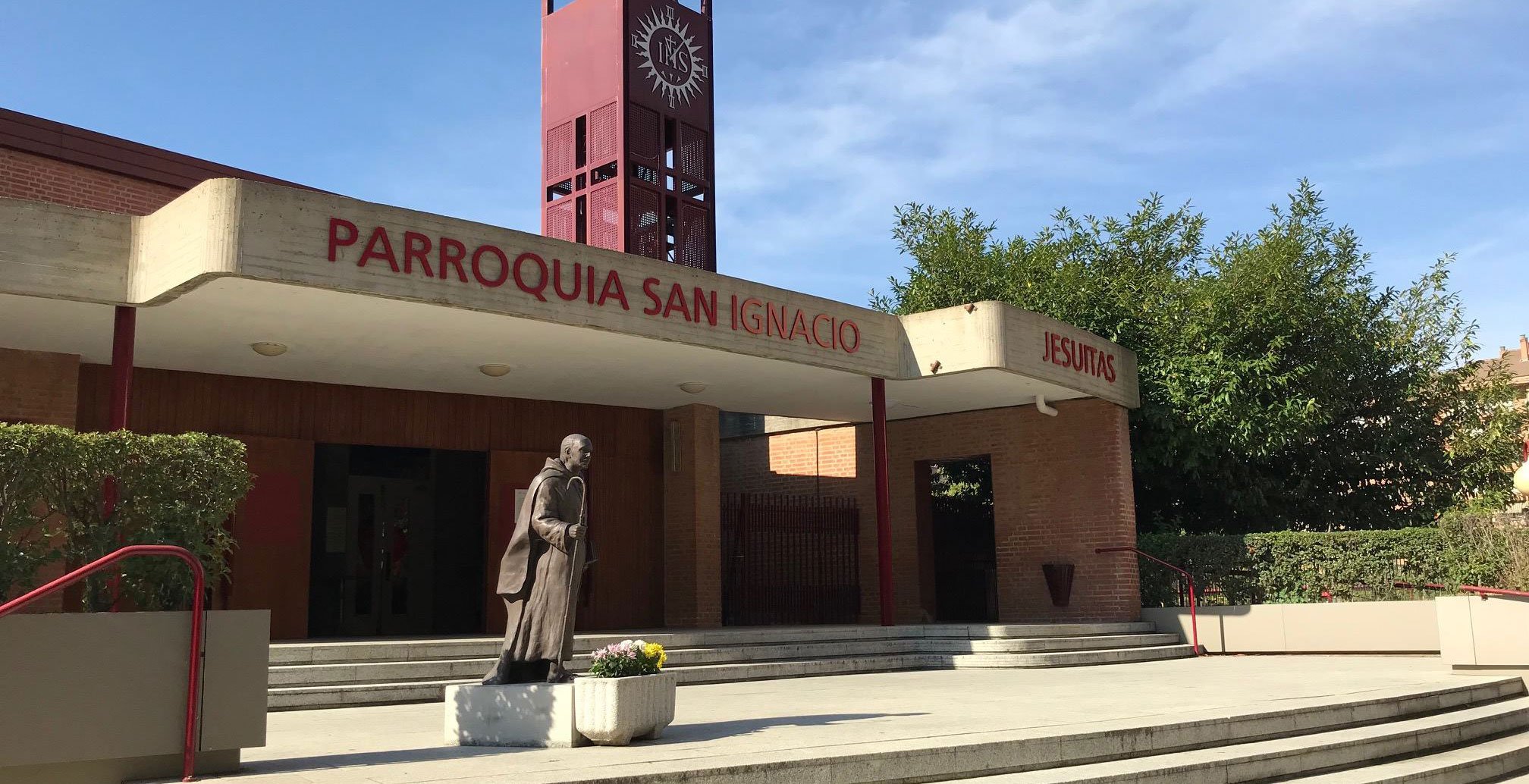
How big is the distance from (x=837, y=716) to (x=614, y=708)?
2116mm

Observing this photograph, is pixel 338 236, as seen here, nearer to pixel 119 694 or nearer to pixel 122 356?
pixel 122 356

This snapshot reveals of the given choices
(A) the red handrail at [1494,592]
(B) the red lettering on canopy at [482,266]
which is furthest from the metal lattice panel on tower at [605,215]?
(A) the red handrail at [1494,592]

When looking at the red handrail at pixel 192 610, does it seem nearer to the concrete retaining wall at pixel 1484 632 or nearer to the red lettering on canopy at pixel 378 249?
the red lettering on canopy at pixel 378 249

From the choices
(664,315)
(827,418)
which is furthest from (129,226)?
(827,418)

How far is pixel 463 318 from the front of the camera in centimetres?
1091

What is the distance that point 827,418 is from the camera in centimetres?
1839

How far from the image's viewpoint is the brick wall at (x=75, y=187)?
12.0 metres

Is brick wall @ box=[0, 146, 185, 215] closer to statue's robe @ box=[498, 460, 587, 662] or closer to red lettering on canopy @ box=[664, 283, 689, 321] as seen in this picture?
red lettering on canopy @ box=[664, 283, 689, 321]

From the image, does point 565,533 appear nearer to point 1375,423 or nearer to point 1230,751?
point 1230,751

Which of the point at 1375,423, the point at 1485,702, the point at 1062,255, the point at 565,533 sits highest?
the point at 1062,255

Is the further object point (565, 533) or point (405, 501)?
point (405, 501)

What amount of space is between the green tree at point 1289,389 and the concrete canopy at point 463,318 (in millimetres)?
1592

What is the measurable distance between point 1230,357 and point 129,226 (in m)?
14.3

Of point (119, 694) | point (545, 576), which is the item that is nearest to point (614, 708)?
point (545, 576)
